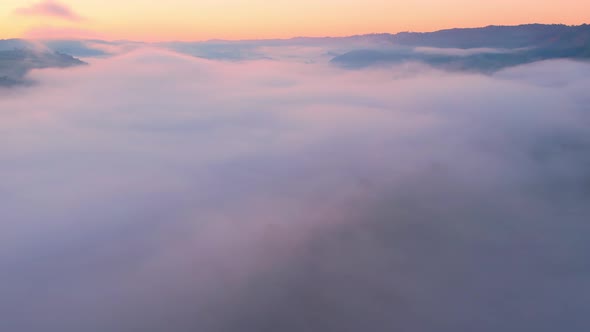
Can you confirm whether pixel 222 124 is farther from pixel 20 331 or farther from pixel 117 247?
pixel 20 331

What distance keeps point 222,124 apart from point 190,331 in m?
126

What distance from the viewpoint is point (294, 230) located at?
233 feet

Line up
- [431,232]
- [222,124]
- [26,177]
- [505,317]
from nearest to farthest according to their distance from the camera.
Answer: [505,317], [431,232], [26,177], [222,124]

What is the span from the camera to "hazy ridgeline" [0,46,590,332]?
48750 mm

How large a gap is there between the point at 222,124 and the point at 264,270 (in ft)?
381

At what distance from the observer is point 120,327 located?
45.8m

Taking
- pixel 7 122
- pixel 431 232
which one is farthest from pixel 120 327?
pixel 7 122

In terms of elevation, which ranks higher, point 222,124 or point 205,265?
point 222,124

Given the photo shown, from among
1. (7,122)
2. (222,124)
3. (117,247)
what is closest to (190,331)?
(117,247)

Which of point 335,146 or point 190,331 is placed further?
point 335,146

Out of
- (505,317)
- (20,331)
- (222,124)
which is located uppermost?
(222,124)

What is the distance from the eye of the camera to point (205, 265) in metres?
58.2

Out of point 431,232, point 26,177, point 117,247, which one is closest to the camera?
point 117,247

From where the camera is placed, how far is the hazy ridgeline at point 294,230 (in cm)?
4875
